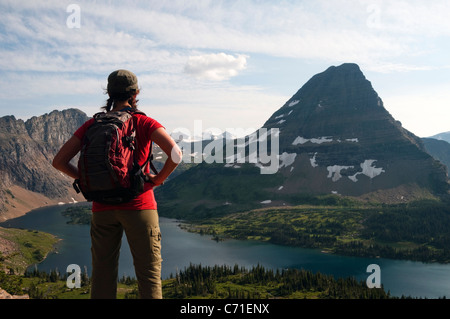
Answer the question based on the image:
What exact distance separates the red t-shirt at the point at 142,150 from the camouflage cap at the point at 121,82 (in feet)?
2.41

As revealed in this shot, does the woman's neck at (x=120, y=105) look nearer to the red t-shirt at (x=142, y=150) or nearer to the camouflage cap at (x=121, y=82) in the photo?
the camouflage cap at (x=121, y=82)

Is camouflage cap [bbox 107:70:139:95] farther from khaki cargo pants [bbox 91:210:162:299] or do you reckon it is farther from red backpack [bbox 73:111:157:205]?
khaki cargo pants [bbox 91:210:162:299]

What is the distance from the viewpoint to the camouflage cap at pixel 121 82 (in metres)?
8.33

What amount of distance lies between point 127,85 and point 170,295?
12812 centimetres

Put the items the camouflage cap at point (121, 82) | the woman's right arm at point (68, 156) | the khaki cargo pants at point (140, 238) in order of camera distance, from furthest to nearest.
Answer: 1. the camouflage cap at point (121, 82)
2. the woman's right arm at point (68, 156)
3. the khaki cargo pants at point (140, 238)

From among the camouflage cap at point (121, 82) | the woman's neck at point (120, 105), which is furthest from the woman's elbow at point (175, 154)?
the camouflage cap at point (121, 82)

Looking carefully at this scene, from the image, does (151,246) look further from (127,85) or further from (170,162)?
(127,85)

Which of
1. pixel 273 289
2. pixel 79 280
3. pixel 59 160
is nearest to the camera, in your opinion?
pixel 59 160

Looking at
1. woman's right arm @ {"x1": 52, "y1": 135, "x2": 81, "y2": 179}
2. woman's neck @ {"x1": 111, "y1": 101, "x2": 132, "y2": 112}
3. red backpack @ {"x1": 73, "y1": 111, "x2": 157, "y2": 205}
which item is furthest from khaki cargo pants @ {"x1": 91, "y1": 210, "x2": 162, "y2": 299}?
woman's neck @ {"x1": 111, "y1": 101, "x2": 132, "y2": 112}

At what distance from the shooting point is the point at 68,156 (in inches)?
323

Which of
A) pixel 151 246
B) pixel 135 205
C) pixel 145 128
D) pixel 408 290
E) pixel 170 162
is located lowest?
pixel 408 290

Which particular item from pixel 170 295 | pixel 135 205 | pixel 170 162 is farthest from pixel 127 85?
pixel 170 295

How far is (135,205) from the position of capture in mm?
7691

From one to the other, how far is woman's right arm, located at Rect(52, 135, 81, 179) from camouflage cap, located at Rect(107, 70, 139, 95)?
138cm
